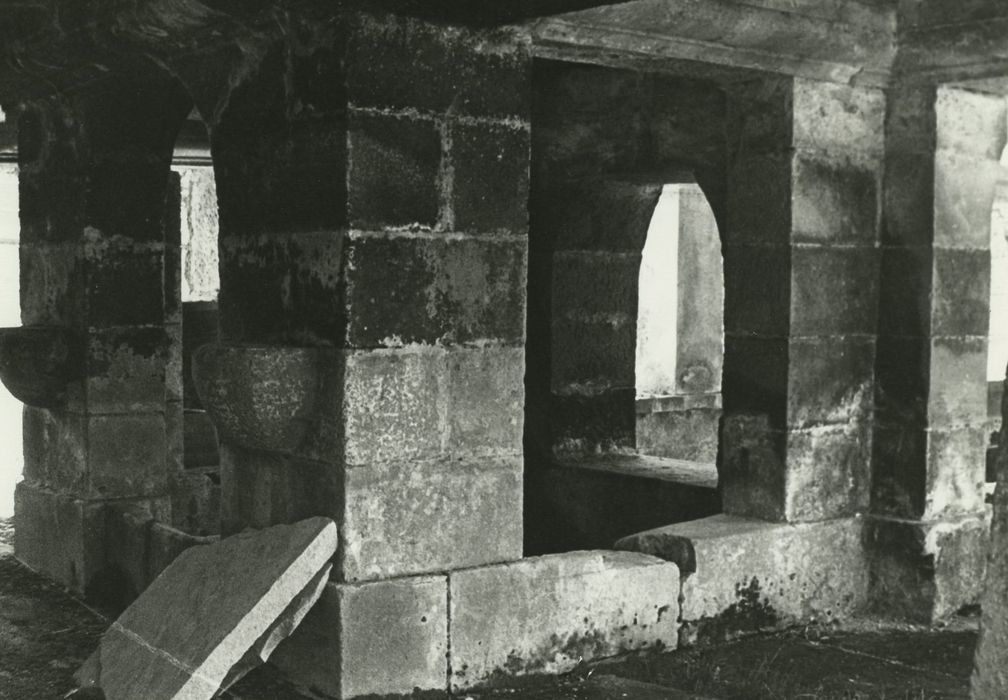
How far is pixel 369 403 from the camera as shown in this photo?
421 centimetres

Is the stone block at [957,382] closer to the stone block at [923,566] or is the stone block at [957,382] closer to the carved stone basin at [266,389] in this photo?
the stone block at [923,566]

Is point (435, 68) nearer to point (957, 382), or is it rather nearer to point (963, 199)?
point (963, 199)

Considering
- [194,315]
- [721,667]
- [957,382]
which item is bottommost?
[721,667]

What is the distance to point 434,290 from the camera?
4363mm

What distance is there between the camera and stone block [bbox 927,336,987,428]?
218 inches

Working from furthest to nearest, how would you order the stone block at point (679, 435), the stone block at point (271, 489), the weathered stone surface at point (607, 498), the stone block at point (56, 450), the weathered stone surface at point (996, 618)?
1. the stone block at point (679, 435)
2. the weathered stone surface at point (607, 498)
3. the stone block at point (56, 450)
4. the stone block at point (271, 489)
5. the weathered stone surface at point (996, 618)

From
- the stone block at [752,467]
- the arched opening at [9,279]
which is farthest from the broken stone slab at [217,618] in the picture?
the arched opening at [9,279]

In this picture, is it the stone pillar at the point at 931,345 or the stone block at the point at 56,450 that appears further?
the stone block at the point at 56,450

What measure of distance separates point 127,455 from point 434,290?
7.28ft

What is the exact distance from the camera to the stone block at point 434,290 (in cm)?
420

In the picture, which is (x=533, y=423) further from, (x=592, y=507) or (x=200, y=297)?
(x=200, y=297)

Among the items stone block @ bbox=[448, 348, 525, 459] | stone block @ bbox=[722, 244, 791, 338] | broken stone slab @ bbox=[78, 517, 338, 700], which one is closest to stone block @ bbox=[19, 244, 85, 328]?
broken stone slab @ bbox=[78, 517, 338, 700]

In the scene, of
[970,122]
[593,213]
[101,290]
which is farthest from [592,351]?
[101,290]

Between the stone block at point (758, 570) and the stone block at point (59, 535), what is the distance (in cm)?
233
